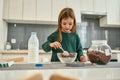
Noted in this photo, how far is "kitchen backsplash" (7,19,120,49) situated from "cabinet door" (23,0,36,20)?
32cm

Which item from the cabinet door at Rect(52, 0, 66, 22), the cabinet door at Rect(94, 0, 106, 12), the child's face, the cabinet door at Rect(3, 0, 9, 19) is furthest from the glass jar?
the cabinet door at Rect(94, 0, 106, 12)

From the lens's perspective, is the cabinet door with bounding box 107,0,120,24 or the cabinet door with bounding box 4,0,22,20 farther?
the cabinet door with bounding box 107,0,120,24

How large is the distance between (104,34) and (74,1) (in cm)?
100

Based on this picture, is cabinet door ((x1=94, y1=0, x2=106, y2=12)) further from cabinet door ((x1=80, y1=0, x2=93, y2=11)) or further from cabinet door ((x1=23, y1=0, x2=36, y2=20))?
cabinet door ((x1=23, y1=0, x2=36, y2=20))

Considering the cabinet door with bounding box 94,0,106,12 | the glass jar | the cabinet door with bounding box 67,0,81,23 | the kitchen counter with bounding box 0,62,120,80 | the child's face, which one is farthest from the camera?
the cabinet door with bounding box 94,0,106,12

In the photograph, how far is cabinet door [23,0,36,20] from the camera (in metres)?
2.93

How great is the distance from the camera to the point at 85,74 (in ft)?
2.28

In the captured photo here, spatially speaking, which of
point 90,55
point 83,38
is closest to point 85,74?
point 90,55

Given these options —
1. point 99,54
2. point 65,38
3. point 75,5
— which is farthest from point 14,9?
point 99,54

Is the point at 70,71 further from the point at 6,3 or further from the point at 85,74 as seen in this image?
the point at 6,3

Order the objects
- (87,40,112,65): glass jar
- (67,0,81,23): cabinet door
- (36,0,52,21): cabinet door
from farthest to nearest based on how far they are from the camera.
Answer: (67,0,81,23): cabinet door < (36,0,52,21): cabinet door < (87,40,112,65): glass jar

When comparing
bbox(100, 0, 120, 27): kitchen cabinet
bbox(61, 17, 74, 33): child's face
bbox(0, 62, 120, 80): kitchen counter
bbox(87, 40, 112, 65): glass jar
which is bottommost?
bbox(0, 62, 120, 80): kitchen counter

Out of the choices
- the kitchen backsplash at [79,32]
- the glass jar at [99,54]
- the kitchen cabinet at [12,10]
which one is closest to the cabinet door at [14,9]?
the kitchen cabinet at [12,10]

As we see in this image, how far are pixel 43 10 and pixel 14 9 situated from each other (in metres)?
0.51
